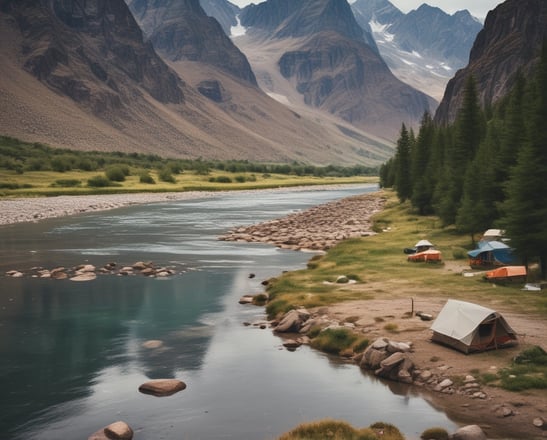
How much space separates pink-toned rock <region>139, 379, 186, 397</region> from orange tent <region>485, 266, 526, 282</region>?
23.5 m

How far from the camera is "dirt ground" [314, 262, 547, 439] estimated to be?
19469 mm

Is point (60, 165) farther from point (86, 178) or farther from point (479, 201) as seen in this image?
point (479, 201)

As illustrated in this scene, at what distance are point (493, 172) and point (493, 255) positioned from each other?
14199 mm

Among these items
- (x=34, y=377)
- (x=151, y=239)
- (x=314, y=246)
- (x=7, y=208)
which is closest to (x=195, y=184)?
(x=7, y=208)

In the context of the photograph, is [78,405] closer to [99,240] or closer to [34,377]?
[34,377]

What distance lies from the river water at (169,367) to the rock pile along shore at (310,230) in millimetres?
14043

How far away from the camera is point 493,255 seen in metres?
43.6

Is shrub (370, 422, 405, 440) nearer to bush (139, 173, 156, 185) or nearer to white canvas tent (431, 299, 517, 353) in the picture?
white canvas tent (431, 299, 517, 353)

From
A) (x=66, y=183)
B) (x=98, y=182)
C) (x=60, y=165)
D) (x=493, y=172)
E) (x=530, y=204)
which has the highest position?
(x=493, y=172)

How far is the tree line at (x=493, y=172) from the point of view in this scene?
126 feet

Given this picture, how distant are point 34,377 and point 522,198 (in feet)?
102

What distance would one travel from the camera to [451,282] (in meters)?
38.6

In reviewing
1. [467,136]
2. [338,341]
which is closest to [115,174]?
[467,136]

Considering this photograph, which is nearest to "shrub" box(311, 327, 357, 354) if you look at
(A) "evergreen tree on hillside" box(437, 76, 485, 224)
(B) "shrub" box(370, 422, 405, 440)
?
(B) "shrub" box(370, 422, 405, 440)
